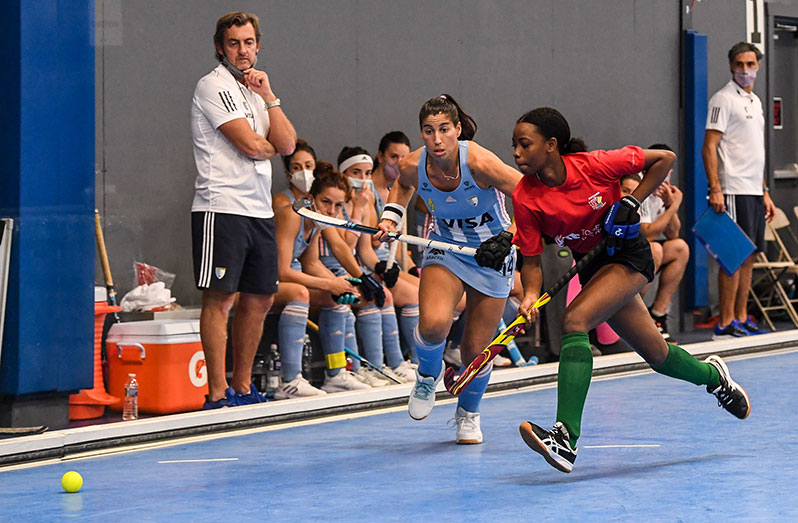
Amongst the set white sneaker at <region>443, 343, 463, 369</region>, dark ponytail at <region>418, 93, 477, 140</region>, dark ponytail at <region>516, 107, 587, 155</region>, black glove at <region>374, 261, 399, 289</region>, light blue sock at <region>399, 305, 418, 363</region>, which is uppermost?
dark ponytail at <region>418, 93, 477, 140</region>

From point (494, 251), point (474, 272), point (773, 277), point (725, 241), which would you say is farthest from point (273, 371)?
point (773, 277)

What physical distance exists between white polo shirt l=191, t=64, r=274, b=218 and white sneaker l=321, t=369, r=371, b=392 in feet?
4.32

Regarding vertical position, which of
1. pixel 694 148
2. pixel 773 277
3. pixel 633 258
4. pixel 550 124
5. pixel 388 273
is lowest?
pixel 773 277

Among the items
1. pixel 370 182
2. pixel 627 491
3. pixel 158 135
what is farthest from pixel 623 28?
pixel 627 491

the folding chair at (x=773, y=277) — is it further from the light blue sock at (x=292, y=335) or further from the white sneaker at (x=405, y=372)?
the light blue sock at (x=292, y=335)

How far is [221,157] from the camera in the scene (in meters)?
6.32

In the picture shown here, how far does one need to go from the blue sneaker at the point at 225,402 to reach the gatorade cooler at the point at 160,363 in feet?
0.44

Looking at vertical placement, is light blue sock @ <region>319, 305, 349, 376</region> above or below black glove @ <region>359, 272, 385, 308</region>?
below

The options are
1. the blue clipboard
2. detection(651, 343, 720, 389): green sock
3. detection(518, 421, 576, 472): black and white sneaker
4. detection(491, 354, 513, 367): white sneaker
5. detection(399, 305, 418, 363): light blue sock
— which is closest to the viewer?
detection(518, 421, 576, 472): black and white sneaker

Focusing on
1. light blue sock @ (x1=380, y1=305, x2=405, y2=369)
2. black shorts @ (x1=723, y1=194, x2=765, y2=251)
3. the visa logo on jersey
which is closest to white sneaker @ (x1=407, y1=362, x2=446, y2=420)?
the visa logo on jersey

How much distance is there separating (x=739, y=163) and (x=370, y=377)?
4.25 metres

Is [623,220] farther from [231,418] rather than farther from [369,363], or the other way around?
[369,363]

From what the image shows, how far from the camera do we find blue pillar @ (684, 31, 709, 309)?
36.0 ft

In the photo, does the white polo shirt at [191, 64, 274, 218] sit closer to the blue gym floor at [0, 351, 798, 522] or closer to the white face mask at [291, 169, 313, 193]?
the white face mask at [291, 169, 313, 193]
